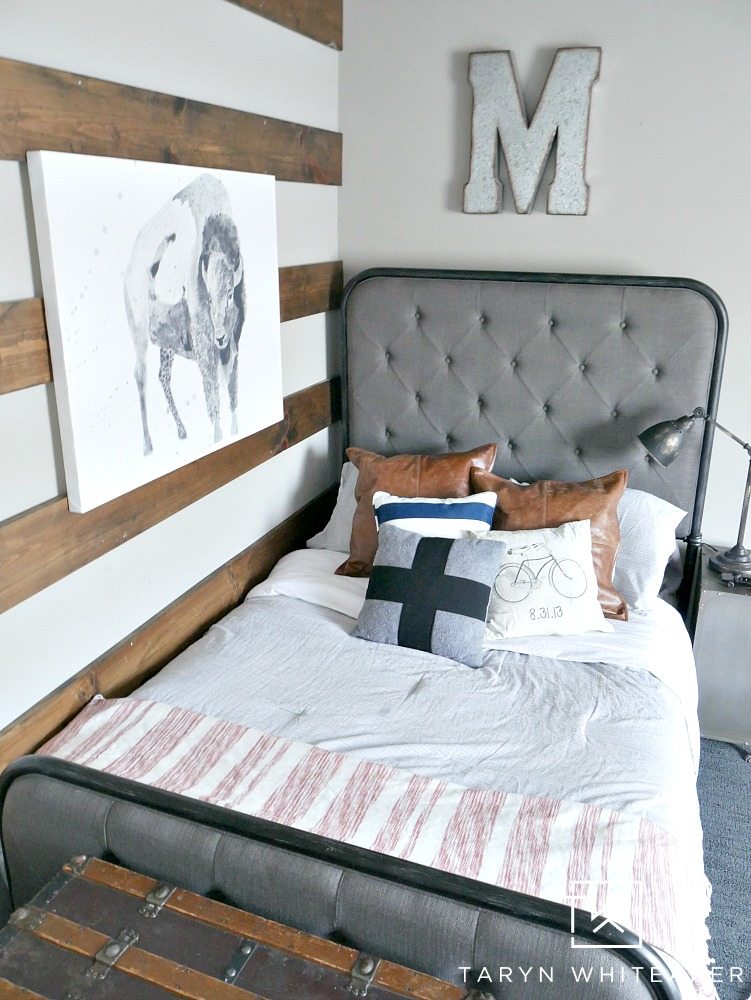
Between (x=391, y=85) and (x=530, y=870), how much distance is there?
7.76 ft

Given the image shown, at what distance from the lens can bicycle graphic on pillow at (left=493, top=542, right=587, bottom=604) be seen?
2.26 meters

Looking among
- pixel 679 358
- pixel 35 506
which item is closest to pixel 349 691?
pixel 35 506

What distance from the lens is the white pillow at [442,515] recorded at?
94.5 inches

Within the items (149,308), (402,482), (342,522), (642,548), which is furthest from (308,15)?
(642,548)

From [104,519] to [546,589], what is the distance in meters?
1.13

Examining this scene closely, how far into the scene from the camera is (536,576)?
7.46 ft

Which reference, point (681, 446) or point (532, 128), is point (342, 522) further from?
point (532, 128)

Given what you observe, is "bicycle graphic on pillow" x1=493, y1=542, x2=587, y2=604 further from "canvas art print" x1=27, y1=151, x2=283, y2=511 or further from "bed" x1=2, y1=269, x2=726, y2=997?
"canvas art print" x1=27, y1=151, x2=283, y2=511

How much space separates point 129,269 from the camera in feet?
5.93

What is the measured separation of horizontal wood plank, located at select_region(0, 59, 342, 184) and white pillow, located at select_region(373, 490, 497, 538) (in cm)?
102

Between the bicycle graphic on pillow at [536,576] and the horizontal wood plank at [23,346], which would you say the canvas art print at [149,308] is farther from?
the bicycle graphic on pillow at [536,576]

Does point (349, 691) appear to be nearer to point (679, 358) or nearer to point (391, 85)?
point (679, 358)

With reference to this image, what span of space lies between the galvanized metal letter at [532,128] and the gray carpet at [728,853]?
1.74 metres

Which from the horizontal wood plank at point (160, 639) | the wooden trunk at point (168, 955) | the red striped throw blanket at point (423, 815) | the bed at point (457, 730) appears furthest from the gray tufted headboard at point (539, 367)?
the wooden trunk at point (168, 955)
